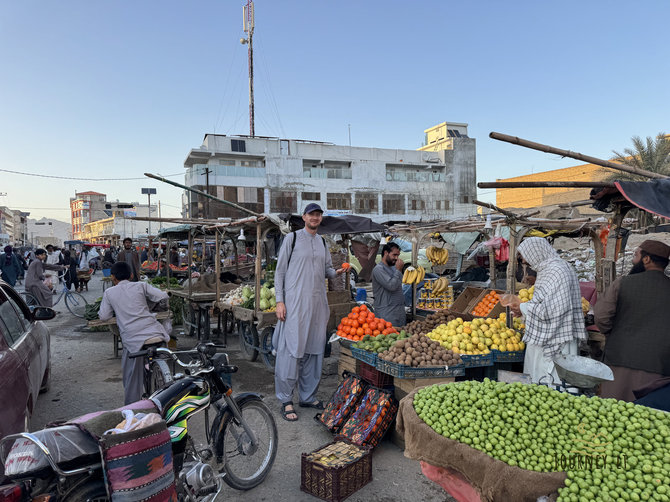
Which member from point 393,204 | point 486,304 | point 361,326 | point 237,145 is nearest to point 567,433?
point 361,326

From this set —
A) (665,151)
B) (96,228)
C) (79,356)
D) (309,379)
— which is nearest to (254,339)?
(309,379)

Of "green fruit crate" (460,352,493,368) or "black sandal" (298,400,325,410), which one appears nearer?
"green fruit crate" (460,352,493,368)

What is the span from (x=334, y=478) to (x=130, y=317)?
9.04ft

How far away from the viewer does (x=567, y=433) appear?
2.59 m

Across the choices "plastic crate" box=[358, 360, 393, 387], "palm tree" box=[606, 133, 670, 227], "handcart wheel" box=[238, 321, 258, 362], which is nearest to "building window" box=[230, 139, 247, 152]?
"palm tree" box=[606, 133, 670, 227]

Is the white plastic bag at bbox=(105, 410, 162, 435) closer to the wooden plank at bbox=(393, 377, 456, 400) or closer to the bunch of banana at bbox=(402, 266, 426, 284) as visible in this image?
the wooden plank at bbox=(393, 377, 456, 400)

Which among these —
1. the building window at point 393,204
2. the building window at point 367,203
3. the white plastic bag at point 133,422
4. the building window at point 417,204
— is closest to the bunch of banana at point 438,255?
the white plastic bag at point 133,422

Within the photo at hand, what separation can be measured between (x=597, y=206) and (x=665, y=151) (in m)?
21.1

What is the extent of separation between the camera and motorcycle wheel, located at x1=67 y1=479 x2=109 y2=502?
210 centimetres

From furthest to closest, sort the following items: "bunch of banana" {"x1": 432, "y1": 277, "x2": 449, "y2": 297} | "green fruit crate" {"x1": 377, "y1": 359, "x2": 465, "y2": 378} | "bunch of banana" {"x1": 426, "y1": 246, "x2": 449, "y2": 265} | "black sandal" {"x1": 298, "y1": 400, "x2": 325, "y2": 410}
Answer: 1. "bunch of banana" {"x1": 426, "y1": 246, "x2": 449, "y2": 265}
2. "bunch of banana" {"x1": 432, "y1": 277, "x2": 449, "y2": 297}
3. "black sandal" {"x1": 298, "y1": 400, "x2": 325, "y2": 410}
4. "green fruit crate" {"x1": 377, "y1": 359, "x2": 465, "y2": 378}

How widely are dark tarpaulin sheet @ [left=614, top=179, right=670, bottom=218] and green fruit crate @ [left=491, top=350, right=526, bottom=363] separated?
87.8 inches

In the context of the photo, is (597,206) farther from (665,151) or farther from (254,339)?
(665,151)

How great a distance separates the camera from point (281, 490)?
3.56 meters

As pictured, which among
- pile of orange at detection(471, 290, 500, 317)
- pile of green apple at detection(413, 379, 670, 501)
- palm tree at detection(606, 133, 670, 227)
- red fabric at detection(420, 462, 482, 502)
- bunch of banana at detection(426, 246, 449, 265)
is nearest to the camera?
pile of green apple at detection(413, 379, 670, 501)
